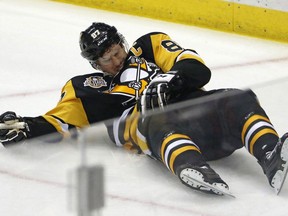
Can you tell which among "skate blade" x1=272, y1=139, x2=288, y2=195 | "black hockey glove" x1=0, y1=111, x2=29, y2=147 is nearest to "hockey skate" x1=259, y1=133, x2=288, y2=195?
"skate blade" x1=272, y1=139, x2=288, y2=195

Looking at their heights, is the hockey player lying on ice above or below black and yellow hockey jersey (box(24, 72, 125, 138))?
above

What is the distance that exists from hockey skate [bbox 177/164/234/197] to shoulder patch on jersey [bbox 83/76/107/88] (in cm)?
61

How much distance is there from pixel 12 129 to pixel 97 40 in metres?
0.39

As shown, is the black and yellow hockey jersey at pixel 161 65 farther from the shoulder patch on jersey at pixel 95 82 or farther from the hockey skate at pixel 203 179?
the hockey skate at pixel 203 179

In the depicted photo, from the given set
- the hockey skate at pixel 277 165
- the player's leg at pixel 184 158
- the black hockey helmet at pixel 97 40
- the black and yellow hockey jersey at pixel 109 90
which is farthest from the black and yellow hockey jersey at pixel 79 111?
the hockey skate at pixel 277 165

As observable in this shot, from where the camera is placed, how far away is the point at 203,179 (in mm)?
2182

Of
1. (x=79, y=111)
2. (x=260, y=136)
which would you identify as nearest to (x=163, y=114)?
(x=260, y=136)

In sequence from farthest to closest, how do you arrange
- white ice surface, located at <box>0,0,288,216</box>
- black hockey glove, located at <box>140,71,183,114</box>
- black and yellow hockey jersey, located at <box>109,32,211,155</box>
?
black and yellow hockey jersey, located at <box>109,32,211,155</box> < black hockey glove, located at <box>140,71,183,114</box> < white ice surface, located at <box>0,0,288,216</box>

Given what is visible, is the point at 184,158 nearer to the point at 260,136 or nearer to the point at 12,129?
the point at 260,136

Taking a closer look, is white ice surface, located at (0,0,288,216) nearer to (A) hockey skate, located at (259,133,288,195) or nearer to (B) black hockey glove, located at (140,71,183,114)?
(A) hockey skate, located at (259,133,288,195)

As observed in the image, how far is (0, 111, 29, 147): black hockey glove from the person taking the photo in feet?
8.82

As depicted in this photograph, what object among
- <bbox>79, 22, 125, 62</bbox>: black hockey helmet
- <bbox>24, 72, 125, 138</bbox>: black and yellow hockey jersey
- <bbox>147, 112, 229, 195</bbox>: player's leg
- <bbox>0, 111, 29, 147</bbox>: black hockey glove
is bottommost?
<bbox>0, 111, 29, 147</bbox>: black hockey glove

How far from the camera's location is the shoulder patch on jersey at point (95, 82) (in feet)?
9.11

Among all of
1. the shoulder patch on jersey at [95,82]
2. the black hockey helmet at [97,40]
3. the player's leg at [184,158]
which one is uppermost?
the black hockey helmet at [97,40]
